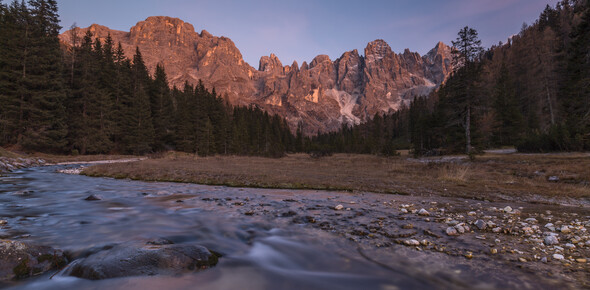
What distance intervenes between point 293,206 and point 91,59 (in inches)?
1959

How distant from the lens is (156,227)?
18.4 feet

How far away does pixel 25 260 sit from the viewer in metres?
3.17

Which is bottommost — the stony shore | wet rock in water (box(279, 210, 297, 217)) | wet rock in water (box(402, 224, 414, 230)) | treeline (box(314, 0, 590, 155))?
wet rock in water (box(279, 210, 297, 217))

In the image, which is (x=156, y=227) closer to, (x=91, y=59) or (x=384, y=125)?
(x=91, y=59)

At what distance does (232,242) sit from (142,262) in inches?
65.9

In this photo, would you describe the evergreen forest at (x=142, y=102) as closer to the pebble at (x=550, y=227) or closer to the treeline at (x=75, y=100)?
the treeline at (x=75, y=100)

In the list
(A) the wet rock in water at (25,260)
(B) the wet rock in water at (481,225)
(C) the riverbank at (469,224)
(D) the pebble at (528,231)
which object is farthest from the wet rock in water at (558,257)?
(A) the wet rock in water at (25,260)

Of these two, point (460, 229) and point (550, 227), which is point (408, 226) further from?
point (550, 227)

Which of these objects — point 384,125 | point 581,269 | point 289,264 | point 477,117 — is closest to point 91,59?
point 289,264

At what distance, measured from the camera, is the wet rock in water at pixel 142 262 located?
10.3ft

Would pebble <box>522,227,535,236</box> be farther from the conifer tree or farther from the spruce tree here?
the spruce tree

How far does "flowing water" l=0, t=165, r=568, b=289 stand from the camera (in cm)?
309

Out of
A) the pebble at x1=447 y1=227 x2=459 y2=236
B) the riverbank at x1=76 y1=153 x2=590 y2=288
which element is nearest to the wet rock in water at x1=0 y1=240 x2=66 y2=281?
the riverbank at x1=76 y1=153 x2=590 y2=288

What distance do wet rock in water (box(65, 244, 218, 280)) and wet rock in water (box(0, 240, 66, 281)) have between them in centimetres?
28
